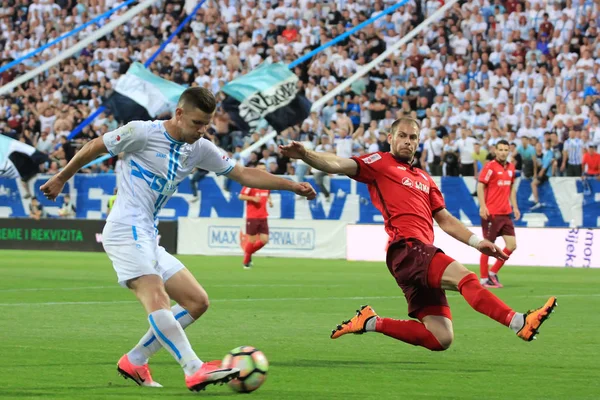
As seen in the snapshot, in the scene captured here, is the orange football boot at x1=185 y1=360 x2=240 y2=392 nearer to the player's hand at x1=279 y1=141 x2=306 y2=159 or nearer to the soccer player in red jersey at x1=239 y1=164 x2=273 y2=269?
the player's hand at x1=279 y1=141 x2=306 y2=159

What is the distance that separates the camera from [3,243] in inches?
1271

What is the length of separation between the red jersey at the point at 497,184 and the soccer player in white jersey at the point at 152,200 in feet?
38.6

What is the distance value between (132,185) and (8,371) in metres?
1.80

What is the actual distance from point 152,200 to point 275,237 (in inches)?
839

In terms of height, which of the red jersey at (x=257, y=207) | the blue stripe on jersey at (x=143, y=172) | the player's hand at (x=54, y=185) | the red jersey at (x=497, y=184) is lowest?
the red jersey at (x=257, y=207)

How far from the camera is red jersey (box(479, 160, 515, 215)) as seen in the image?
64.3 ft

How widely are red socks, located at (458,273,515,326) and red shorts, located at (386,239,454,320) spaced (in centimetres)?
23

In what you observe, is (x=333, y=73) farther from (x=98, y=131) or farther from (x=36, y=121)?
(x=36, y=121)

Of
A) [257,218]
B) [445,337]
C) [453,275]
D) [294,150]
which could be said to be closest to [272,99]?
[257,218]

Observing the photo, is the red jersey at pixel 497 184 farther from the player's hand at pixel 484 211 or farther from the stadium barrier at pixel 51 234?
the stadium barrier at pixel 51 234

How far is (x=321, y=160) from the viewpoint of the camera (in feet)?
29.5

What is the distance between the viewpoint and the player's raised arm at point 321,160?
870cm

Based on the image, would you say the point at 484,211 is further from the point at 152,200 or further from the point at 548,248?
the point at 152,200

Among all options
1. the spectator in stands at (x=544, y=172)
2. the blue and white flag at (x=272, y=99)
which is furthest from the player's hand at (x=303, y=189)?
the blue and white flag at (x=272, y=99)
